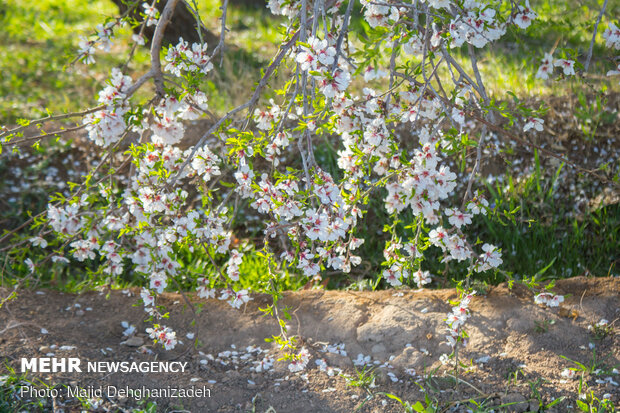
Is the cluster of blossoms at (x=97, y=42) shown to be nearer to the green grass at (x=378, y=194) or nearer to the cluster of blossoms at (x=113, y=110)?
the green grass at (x=378, y=194)

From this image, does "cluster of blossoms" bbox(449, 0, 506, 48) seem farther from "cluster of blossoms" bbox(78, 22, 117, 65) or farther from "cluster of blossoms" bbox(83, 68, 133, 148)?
"cluster of blossoms" bbox(78, 22, 117, 65)

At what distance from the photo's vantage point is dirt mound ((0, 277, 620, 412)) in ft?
8.22

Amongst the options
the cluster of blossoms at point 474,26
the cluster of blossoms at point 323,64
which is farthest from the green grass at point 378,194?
the cluster of blossoms at point 323,64

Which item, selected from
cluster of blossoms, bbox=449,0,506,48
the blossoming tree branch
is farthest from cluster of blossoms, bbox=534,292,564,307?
cluster of blossoms, bbox=449,0,506,48

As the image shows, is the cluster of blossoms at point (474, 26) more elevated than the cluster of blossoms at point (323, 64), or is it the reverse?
the cluster of blossoms at point (474, 26)

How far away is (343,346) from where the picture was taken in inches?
113

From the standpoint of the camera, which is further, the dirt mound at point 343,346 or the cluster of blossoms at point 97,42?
the cluster of blossoms at point 97,42

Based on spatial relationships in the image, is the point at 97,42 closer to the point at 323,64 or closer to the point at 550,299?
the point at 323,64

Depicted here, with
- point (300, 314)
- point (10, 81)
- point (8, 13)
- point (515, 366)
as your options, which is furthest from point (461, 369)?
point (8, 13)

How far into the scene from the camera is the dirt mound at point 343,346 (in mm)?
2506

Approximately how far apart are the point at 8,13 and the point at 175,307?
6.41 meters

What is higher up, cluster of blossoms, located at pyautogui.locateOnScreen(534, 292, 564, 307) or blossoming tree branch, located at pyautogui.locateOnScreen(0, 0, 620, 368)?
blossoming tree branch, located at pyautogui.locateOnScreen(0, 0, 620, 368)

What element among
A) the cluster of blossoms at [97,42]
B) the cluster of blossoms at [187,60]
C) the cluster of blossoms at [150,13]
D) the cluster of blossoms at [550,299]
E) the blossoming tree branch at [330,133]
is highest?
the cluster of blossoms at [150,13]

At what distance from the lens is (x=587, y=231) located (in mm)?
3658
